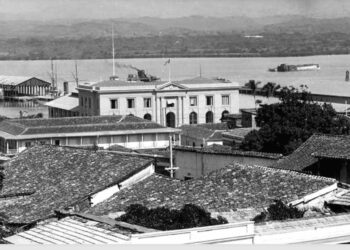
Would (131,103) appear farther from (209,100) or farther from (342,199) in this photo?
(342,199)

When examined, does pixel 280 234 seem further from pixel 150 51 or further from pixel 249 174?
pixel 150 51

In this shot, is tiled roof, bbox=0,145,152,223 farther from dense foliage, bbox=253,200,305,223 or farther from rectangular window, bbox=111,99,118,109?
rectangular window, bbox=111,99,118,109

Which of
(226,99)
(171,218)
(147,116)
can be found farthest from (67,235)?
(226,99)

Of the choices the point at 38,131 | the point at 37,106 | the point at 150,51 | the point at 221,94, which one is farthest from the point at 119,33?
the point at 38,131

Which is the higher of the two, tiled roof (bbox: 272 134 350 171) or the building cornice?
tiled roof (bbox: 272 134 350 171)

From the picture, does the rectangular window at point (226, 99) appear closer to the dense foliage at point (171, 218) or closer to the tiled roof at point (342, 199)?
the tiled roof at point (342, 199)

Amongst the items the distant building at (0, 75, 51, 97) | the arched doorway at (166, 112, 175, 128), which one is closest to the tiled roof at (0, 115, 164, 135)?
the arched doorway at (166, 112, 175, 128)
